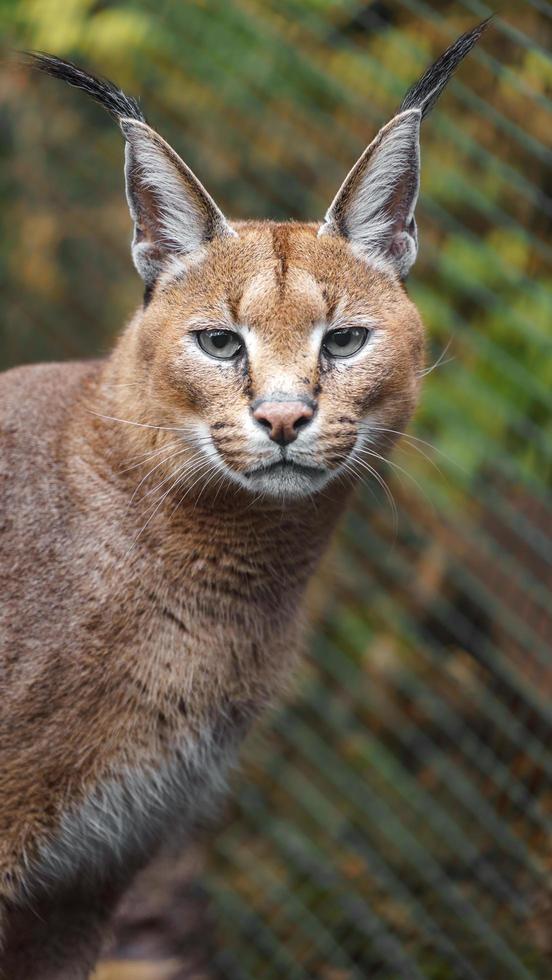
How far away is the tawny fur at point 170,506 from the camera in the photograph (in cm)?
344

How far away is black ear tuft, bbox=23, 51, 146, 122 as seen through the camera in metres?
3.50

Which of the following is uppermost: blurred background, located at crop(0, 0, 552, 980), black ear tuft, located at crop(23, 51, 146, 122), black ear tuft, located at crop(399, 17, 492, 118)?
black ear tuft, located at crop(399, 17, 492, 118)

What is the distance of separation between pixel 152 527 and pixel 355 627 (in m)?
3.06

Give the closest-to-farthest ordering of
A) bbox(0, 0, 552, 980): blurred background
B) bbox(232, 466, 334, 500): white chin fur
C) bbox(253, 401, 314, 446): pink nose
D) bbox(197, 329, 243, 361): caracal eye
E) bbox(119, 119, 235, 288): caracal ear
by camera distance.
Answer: bbox(253, 401, 314, 446): pink nose, bbox(232, 466, 334, 500): white chin fur, bbox(197, 329, 243, 361): caracal eye, bbox(119, 119, 235, 288): caracal ear, bbox(0, 0, 552, 980): blurred background

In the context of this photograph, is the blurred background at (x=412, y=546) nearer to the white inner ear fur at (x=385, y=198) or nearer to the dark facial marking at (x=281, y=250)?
the white inner ear fur at (x=385, y=198)

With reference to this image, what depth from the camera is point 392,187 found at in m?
3.68

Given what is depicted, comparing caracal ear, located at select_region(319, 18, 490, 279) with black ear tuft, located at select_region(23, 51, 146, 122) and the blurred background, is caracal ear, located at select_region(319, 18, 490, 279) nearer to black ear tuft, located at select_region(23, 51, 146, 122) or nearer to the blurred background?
black ear tuft, located at select_region(23, 51, 146, 122)

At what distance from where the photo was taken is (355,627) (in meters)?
6.62

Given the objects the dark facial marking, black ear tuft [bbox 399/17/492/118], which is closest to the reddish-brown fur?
the dark facial marking

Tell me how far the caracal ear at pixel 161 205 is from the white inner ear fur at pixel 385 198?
1.12 feet

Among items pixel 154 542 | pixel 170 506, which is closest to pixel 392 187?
pixel 170 506

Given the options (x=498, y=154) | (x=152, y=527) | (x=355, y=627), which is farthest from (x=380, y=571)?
(x=152, y=527)

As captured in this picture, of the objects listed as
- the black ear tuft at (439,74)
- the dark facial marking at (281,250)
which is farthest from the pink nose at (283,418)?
the black ear tuft at (439,74)

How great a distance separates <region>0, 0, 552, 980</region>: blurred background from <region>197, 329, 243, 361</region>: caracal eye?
6.11 ft
